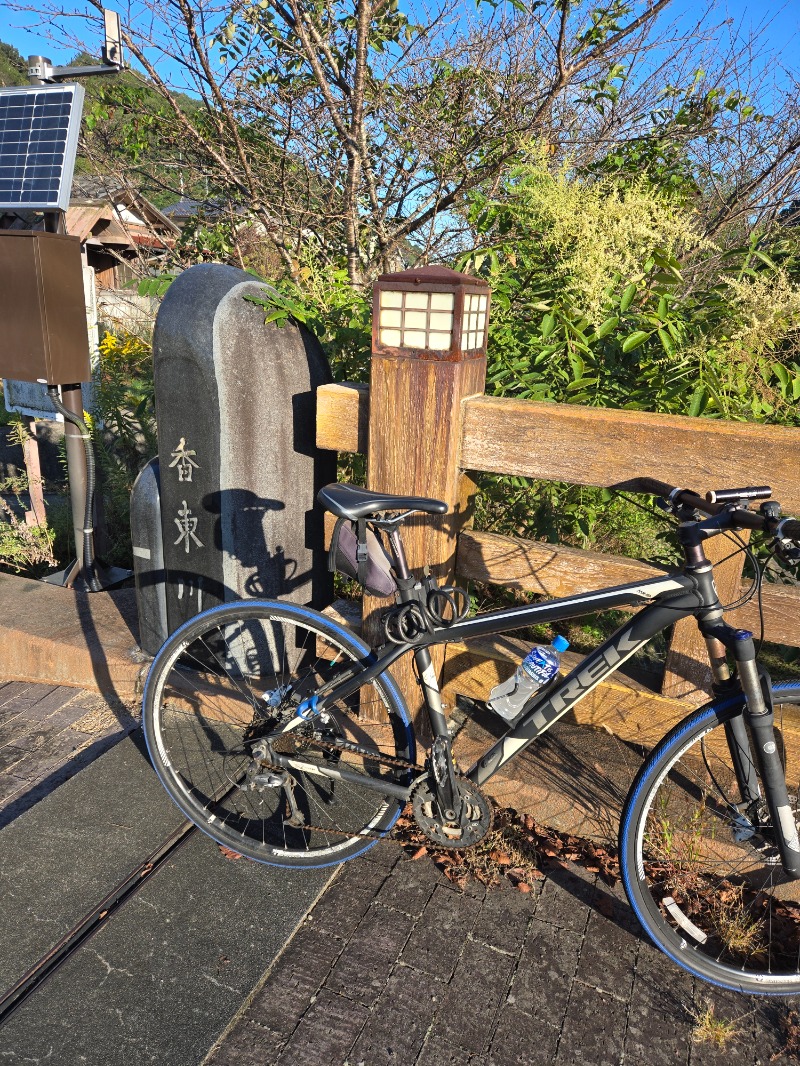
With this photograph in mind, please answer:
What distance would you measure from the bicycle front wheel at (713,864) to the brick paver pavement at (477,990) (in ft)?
0.36

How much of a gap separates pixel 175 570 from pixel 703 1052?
2.58 metres

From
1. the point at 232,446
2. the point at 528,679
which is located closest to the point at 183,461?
the point at 232,446

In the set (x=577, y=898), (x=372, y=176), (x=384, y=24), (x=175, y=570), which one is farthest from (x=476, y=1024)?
(x=384, y=24)

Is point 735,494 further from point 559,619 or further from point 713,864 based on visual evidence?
point 713,864

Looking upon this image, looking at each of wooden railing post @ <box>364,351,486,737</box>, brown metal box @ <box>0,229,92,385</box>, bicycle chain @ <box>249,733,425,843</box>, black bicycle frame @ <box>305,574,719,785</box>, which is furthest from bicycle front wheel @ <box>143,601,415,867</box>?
brown metal box @ <box>0,229,92,385</box>

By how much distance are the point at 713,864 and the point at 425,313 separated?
2.05 metres

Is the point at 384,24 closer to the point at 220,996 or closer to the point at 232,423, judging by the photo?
the point at 232,423

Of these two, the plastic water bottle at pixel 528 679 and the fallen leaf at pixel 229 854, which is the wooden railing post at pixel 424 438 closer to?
the plastic water bottle at pixel 528 679

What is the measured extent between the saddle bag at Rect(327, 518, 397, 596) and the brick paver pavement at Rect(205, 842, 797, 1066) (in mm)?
1038

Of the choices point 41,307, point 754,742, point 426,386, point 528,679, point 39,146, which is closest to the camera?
point 754,742

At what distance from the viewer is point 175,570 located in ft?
11.2

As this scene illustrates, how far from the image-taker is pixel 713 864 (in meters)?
2.54

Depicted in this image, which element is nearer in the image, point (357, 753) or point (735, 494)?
point (735, 494)

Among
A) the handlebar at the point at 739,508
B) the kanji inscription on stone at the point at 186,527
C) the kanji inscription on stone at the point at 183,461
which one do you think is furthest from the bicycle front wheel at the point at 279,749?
the handlebar at the point at 739,508
